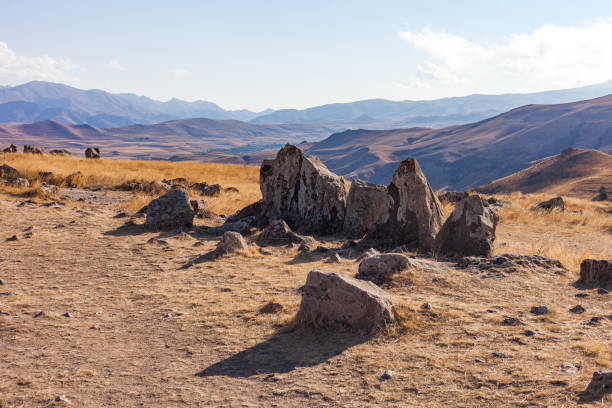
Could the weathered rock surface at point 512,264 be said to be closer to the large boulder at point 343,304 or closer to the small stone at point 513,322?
the small stone at point 513,322

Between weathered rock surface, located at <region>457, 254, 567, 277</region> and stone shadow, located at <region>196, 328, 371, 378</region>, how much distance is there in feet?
13.6

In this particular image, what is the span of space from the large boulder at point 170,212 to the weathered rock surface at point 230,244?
11.5 ft

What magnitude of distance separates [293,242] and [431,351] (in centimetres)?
727

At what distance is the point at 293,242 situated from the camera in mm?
12984

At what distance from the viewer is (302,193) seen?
15391 mm

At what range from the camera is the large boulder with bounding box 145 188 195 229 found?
1450cm

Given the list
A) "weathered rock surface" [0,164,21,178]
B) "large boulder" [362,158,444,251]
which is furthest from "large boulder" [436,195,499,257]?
"weathered rock surface" [0,164,21,178]

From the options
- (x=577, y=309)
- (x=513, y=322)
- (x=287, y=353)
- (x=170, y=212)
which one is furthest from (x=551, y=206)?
(x=287, y=353)

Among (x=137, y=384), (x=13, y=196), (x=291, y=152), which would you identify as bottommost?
(x=137, y=384)

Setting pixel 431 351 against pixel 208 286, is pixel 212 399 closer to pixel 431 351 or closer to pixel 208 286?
pixel 431 351

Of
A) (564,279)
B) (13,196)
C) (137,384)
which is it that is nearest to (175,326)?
(137,384)

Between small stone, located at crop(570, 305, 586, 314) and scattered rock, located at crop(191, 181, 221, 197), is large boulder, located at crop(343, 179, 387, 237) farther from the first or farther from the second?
scattered rock, located at crop(191, 181, 221, 197)

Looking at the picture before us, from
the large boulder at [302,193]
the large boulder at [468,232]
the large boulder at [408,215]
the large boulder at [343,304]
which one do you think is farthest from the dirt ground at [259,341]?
the large boulder at [302,193]

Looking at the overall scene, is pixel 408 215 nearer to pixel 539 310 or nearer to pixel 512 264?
pixel 512 264
